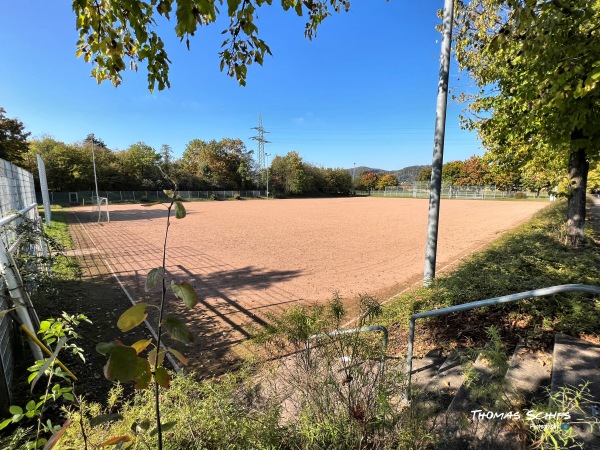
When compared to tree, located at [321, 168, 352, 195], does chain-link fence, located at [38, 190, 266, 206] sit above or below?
below

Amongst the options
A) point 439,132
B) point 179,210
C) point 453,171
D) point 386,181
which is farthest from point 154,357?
point 453,171

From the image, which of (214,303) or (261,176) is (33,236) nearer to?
(214,303)

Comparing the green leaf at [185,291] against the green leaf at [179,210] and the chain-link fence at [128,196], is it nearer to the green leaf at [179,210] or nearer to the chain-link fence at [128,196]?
the green leaf at [179,210]

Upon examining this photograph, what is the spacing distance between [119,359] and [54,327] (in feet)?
3.13

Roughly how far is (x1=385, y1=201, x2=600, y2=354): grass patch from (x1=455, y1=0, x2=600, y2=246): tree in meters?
2.35

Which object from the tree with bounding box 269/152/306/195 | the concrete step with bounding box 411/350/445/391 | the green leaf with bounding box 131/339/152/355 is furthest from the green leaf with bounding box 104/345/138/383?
A: the tree with bounding box 269/152/306/195

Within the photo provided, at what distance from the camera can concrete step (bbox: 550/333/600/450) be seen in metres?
1.66

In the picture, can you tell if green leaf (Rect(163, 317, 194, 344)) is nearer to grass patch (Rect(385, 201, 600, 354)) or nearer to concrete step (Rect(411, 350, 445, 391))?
concrete step (Rect(411, 350, 445, 391))

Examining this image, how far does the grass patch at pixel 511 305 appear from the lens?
313 cm

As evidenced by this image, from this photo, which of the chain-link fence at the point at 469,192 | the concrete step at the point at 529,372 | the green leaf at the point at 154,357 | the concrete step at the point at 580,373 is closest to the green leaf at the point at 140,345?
the green leaf at the point at 154,357

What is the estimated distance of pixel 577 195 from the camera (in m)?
7.43

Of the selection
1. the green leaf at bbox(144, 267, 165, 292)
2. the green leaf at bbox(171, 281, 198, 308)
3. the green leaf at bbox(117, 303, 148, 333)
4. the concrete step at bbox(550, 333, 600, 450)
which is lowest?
the concrete step at bbox(550, 333, 600, 450)

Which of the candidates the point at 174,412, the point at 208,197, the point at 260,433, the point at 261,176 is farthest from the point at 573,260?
the point at 261,176

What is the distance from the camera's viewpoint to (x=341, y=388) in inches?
73.5
